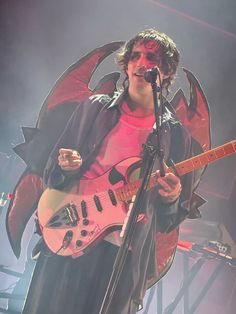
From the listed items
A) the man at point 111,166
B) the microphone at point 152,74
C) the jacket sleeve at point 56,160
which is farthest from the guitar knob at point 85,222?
the microphone at point 152,74

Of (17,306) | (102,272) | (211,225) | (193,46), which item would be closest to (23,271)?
(17,306)

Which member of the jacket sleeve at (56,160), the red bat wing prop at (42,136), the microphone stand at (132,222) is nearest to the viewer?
the microphone stand at (132,222)

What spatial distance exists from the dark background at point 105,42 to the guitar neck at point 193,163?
0.54 meters

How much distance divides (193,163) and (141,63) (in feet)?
2.40

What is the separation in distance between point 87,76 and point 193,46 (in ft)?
2.79

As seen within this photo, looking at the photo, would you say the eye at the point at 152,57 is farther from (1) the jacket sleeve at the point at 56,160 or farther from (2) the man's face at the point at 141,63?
(1) the jacket sleeve at the point at 56,160

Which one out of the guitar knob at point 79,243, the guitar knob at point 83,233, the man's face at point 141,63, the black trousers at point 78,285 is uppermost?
the man's face at point 141,63

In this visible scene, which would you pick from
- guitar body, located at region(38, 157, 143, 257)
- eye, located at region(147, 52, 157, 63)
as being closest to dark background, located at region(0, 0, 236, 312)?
eye, located at region(147, 52, 157, 63)

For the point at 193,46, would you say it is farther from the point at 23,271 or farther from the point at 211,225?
the point at 23,271

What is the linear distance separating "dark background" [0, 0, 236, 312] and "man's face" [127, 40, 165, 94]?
33 centimetres

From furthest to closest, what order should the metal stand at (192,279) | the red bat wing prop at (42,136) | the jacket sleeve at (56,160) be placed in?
the metal stand at (192,279) → the red bat wing prop at (42,136) → the jacket sleeve at (56,160)

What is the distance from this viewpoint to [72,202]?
2584 millimetres

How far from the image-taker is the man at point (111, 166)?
99.0 inches

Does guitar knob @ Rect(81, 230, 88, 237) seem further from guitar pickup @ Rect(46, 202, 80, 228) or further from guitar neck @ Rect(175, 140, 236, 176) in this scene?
guitar neck @ Rect(175, 140, 236, 176)
